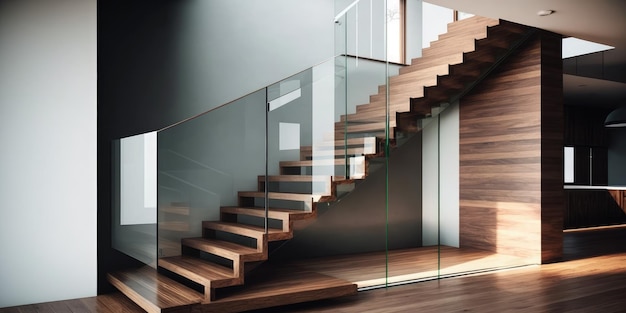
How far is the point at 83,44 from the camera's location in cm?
446

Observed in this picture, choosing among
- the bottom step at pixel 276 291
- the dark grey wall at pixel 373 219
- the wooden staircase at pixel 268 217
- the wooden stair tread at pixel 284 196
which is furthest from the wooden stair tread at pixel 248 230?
the dark grey wall at pixel 373 219

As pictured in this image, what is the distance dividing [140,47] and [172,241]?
2.00 metres

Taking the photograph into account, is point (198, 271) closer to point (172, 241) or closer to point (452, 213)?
point (172, 241)

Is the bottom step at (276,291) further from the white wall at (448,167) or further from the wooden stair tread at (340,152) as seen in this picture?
the white wall at (448,167)

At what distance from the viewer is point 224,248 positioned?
4172 mm

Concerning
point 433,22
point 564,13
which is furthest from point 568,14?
point 433,22

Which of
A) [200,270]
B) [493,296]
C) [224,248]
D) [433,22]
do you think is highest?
[433,22]

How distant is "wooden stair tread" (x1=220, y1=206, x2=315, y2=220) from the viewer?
428 centimetres

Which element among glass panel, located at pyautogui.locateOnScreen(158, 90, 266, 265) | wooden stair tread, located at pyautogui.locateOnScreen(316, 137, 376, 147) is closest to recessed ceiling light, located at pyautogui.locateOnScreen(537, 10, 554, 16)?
wooden stair tread, located at pyautogui.locateOnScreen(316, 137, 376, 147)

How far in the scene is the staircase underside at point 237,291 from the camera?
11.9 ft

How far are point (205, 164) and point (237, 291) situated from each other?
3.16 feet

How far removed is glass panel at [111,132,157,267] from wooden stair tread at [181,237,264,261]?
0.31m

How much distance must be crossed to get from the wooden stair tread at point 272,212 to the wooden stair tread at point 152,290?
686 mm

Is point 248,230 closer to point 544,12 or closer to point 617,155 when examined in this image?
point 544,12
